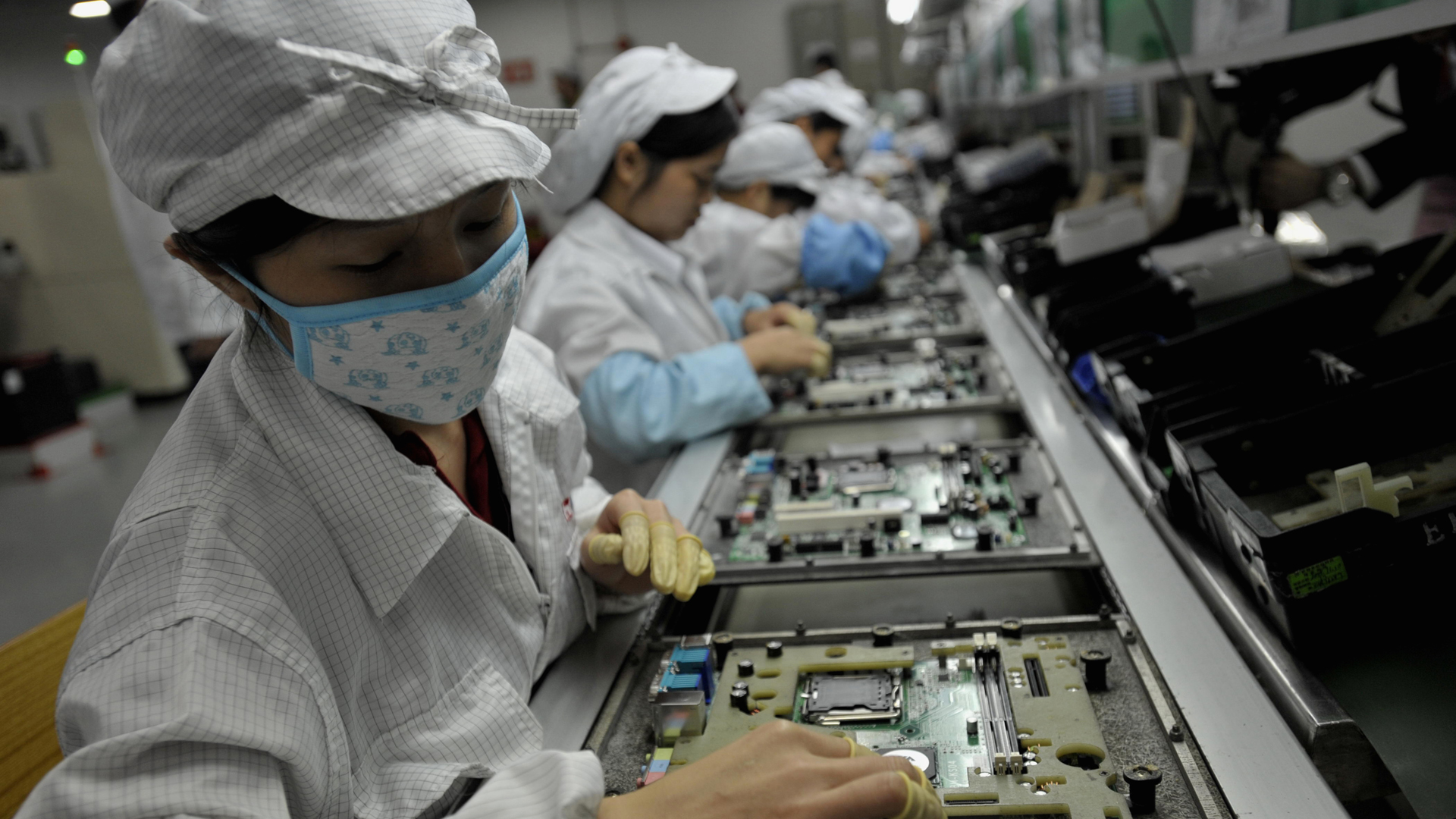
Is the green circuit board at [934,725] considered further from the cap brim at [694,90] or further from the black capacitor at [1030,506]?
the cap brim at [694,90]

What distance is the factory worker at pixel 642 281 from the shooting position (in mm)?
2088

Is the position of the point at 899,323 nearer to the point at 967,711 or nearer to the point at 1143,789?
the point at 967,711

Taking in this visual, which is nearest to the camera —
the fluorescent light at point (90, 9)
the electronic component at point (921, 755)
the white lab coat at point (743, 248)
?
the electronic component at point (921, 755)

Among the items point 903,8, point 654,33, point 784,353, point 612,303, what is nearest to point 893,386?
point 784,353

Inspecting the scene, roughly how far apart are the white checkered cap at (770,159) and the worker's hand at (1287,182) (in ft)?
5.74

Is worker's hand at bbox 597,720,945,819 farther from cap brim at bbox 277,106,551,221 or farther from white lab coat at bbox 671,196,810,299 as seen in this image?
white lab coat at bbox 671,196,810,299

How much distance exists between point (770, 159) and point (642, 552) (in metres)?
2.93

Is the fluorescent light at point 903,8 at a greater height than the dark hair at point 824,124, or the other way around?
the fluorescent light at point 903,8

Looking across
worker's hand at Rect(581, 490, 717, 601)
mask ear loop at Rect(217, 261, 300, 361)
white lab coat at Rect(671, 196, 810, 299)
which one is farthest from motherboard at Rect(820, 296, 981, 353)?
mask ear loop at Rect(217, 261, 300, 361)

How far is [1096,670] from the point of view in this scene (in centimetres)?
104

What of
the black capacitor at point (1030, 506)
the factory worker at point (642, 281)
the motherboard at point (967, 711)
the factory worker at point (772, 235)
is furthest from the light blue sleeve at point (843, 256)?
the motherboard at point (967, 711)

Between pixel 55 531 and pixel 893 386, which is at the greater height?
pixel 55 531

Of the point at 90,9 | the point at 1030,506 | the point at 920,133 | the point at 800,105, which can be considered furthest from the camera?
the point at 920,133

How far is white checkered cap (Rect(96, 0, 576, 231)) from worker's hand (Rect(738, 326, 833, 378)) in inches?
58.2
